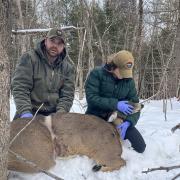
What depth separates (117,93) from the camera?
4559 mm

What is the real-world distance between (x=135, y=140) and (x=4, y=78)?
188 cm

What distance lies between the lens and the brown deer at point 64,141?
368cm

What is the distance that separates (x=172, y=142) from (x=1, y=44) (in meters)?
2.44

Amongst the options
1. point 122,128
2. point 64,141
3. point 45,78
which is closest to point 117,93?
point 122,128

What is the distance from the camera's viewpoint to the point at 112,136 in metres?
4.12

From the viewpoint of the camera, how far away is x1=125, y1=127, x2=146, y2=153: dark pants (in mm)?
4250

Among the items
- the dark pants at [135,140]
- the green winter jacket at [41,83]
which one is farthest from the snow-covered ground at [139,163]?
the green winter jacket at [41,83]

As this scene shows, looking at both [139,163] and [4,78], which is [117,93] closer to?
[139,163]

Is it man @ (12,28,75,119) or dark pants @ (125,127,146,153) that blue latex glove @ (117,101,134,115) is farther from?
man @ (12,28,75,119)

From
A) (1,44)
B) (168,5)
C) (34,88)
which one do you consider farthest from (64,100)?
(168,5)

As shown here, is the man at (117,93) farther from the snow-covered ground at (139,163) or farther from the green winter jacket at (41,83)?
the green winter jacket at (41,83)

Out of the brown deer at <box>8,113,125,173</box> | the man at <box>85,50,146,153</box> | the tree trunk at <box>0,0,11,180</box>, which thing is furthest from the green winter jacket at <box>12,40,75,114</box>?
→ the tree trunk at <box>0,0,11,180</box>

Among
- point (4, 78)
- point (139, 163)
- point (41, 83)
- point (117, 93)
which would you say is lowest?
point (139, 163)

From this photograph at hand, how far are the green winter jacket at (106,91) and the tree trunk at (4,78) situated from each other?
1635 mm
